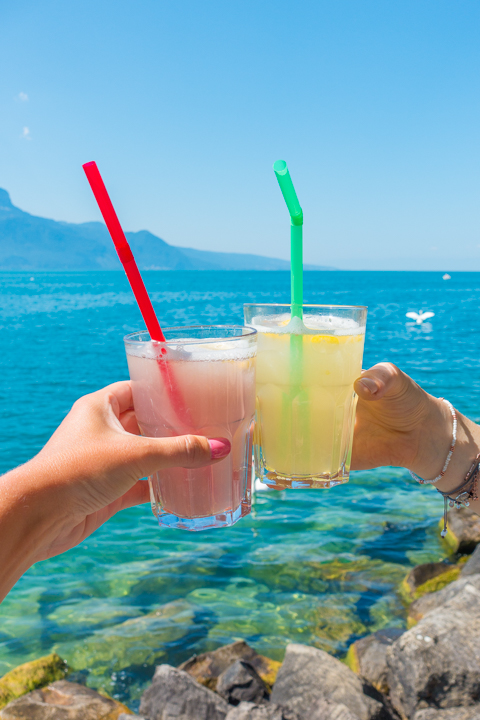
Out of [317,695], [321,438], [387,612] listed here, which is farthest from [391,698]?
[321,438]

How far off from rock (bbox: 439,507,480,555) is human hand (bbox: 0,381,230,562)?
8.28m

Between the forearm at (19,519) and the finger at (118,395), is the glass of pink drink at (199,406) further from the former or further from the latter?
the forearm at (19,519)

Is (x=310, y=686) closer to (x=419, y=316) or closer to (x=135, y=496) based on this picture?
(x=135, y=496)

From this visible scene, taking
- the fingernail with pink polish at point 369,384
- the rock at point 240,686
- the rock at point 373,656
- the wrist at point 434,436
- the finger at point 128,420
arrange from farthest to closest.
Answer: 1. the rock at point 373,656
2. the rock at point 240,686
3. the wrist at point 434,436
4. the finger at point 128,420
5. the fingernail with pink polish at point 369,384

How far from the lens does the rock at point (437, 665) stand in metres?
4.52

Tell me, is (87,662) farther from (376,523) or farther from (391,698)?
(376,523)

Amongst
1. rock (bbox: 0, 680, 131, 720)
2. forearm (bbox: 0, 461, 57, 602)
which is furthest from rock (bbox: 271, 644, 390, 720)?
forearm (bbox: 0, 461, 57, 602)

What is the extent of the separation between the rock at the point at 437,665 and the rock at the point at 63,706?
8.15ft

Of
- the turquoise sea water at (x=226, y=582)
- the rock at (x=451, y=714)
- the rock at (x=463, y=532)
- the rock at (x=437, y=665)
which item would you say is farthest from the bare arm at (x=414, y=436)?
the rock at (x=463, y=532)

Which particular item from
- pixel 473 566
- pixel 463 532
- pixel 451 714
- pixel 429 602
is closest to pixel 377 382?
pixel 451 714

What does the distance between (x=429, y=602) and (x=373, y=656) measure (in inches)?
71.8

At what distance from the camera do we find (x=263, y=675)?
5.78 metres

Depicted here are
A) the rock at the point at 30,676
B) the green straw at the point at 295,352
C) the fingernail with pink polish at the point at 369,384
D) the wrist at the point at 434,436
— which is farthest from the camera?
the rock at the point at 30,676

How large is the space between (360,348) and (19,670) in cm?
576
